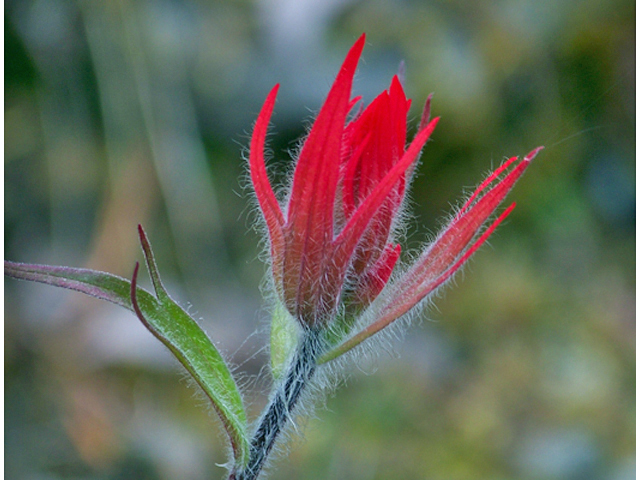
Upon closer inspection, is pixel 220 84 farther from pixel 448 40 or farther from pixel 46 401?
pixel 46 401

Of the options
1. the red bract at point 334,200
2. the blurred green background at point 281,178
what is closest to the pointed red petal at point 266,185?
the red bract at point 334,200

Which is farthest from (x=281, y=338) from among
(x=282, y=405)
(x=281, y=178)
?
(x=281, y=178)

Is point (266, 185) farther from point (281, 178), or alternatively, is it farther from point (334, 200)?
point (281, 178)

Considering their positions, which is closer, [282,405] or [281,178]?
[282,405]

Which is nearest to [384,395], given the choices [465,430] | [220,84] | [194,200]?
[465,430]

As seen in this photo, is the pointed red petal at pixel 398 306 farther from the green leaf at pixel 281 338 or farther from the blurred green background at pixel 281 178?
the blurred green background at pixel 281 178

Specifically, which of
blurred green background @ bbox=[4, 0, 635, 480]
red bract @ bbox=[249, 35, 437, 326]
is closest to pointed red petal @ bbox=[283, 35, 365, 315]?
red bract @ bbox=[249, 35, 437, 326]

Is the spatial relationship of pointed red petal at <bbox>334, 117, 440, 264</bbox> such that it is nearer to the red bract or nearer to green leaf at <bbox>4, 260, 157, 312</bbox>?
the red bract
